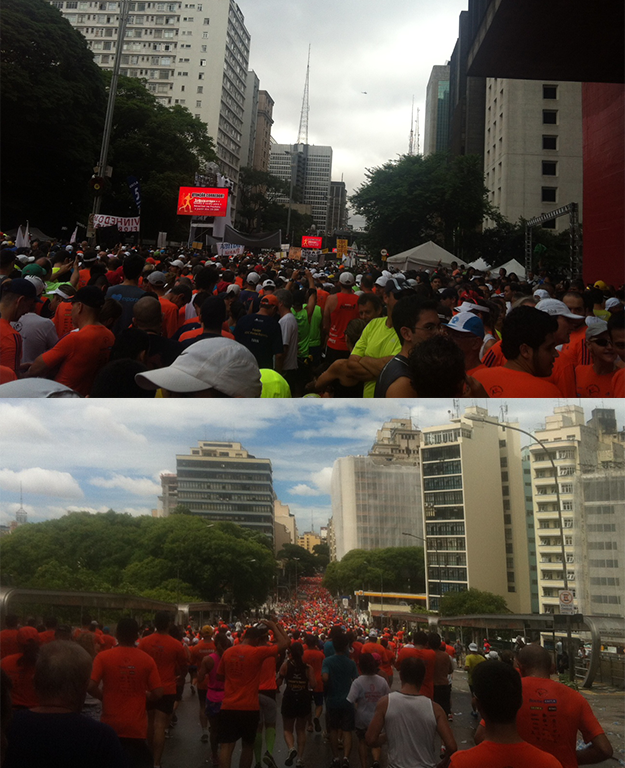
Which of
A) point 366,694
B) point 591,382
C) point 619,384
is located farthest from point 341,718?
point 591,382

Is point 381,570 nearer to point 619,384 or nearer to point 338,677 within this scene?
point 338,677

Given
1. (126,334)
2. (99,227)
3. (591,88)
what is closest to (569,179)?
(591,88)

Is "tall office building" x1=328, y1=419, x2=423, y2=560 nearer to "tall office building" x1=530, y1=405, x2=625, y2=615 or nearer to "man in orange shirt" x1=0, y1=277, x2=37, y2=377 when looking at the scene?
"tall office building" x1=530, y1=405, x2=625, y2=615

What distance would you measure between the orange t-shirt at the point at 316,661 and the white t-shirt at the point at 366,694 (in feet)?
0.36

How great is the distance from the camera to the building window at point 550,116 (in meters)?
29.8

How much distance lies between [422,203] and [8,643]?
124 feet

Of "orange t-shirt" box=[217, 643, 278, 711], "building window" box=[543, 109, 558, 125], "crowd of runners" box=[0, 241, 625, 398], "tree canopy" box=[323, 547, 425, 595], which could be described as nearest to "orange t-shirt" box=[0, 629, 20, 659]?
"orange t-shirt" box=[217, 643, 278, 711]

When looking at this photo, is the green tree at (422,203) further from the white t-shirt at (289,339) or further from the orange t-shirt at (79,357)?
the orange t-shirt at (79,357)

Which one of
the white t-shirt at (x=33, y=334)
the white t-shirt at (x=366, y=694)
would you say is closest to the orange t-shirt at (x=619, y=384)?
the white t-shirt at (x=366, y=694)

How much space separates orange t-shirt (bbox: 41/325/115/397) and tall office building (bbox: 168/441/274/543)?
1.80m

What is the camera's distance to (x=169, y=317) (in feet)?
20.5

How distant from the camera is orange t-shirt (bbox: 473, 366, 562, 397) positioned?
10.5 ft

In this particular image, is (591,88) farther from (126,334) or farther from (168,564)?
(168,564)

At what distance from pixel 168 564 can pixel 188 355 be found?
3.01 ft
